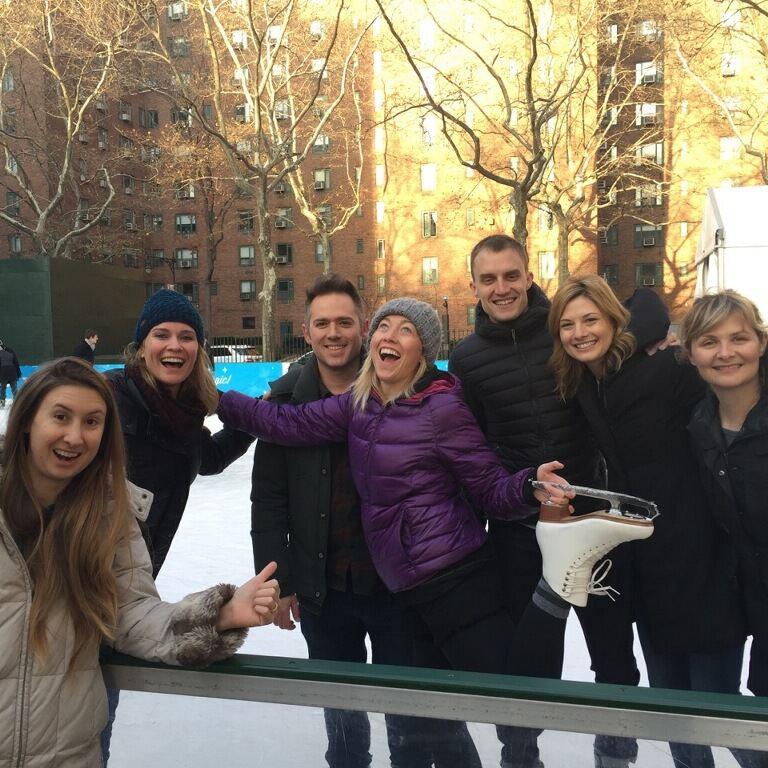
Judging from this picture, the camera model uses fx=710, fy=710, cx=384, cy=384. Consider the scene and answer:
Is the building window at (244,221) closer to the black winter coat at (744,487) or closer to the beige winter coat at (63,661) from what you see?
the black winter coat at (744,487)

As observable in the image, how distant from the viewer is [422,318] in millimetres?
2193

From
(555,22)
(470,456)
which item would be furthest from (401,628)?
(555,22)

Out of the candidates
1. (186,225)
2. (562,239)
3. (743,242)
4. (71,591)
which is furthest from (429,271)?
(71,591)

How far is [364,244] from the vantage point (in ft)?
118

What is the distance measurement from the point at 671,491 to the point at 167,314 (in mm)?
1682

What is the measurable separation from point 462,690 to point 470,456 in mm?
810

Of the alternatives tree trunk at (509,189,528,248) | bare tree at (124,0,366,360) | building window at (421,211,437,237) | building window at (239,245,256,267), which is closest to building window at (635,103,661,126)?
building window at (421,211,437,237)

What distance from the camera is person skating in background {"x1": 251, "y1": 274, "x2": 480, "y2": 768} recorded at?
233 centimetres

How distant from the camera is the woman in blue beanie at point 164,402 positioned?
229cm

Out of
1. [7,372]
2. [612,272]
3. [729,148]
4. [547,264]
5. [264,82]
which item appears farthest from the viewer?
[612,272]

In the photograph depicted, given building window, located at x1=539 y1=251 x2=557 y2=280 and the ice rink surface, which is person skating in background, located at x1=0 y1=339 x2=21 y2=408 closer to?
the ice rink surface

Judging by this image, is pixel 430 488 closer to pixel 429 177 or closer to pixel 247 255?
pixel 429 177

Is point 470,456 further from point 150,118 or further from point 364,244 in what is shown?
point 150,118

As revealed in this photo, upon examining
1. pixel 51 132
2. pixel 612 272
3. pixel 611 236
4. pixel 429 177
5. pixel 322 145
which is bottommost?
pixel 612 272
